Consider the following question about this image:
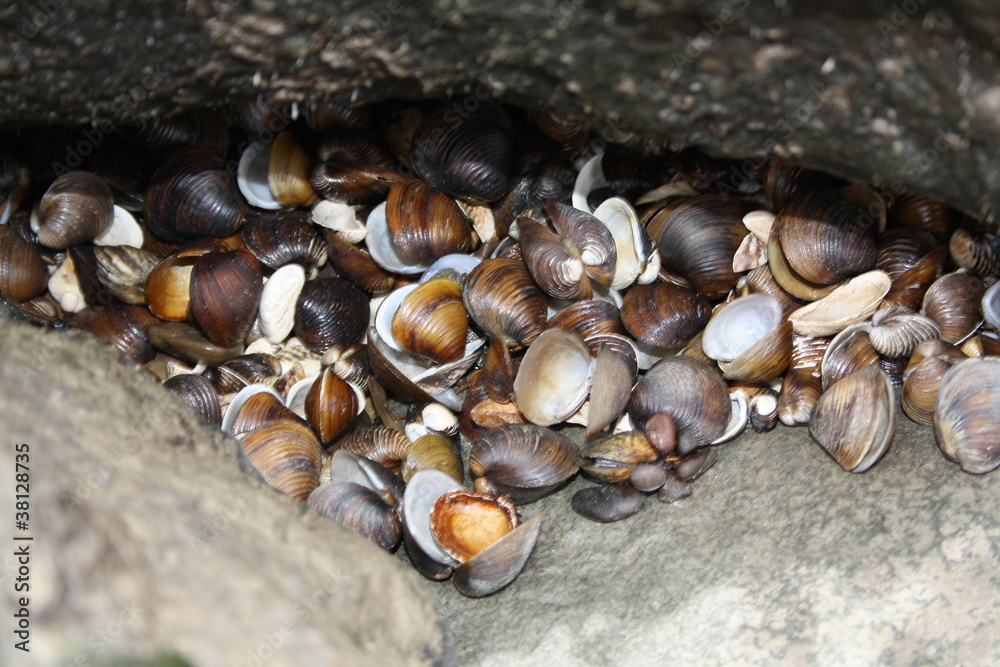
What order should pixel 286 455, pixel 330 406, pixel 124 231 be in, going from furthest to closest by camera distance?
pixel 124 231
pixel 330 406
pixel 286 455

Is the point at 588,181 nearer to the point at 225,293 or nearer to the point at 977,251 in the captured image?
the point at 977,251

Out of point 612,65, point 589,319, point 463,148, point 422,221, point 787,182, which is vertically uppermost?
point 612,65

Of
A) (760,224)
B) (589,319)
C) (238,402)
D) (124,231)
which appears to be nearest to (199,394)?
(238,402)

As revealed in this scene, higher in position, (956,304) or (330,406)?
(956,304)

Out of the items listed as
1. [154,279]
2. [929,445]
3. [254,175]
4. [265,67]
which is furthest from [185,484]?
[929,445]

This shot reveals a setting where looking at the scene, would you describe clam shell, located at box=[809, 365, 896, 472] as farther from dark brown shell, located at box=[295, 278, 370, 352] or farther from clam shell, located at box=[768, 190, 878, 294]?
dark brown shell, located at box=[295, 278, 370, 352]

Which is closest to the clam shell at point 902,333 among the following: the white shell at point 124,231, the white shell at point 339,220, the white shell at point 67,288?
the white shell at point 339,220

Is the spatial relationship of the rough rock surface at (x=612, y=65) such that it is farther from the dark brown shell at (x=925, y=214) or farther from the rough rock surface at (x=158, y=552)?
the rough rock surface at (x=158, y=552)
